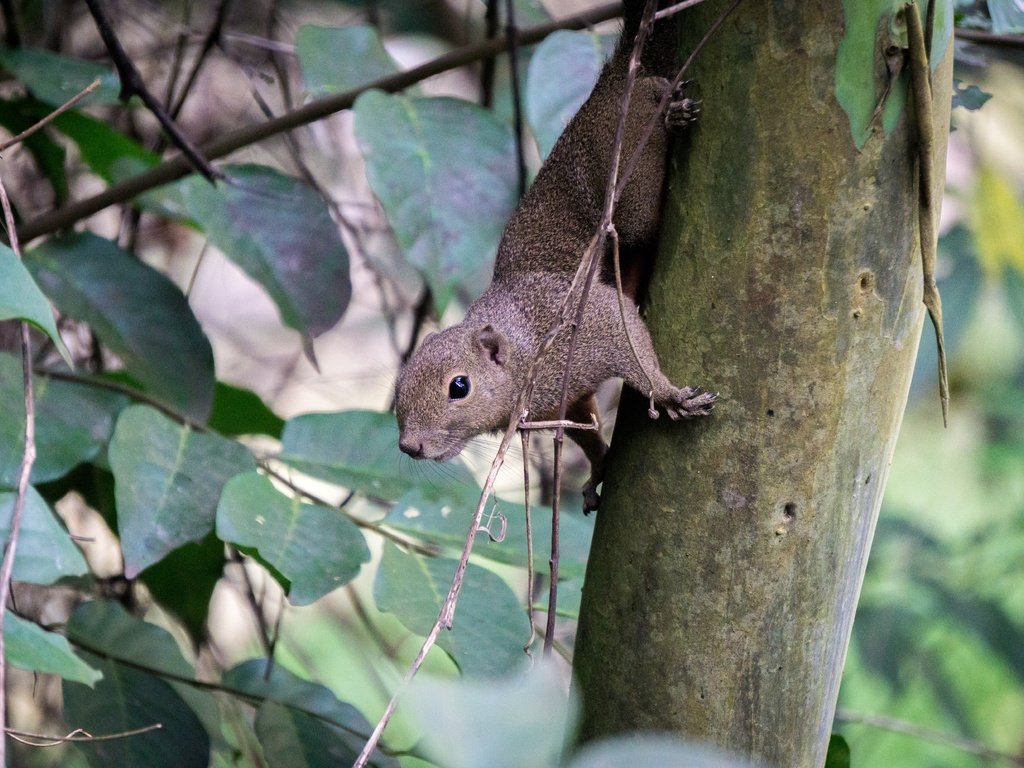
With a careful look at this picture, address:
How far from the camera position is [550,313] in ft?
6.59

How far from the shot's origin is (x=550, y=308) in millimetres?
2010

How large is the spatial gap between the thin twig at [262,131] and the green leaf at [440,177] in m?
0.09

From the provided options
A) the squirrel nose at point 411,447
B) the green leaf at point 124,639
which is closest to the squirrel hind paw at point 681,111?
the squirrel nose at point 411,447

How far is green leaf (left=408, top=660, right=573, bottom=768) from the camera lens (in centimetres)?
59

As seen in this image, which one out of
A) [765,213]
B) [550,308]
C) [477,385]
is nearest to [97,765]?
[477,385]

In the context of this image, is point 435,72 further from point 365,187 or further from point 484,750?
point 365,187

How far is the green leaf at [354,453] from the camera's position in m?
1.93

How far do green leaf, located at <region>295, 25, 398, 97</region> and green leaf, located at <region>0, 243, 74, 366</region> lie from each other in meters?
1.02

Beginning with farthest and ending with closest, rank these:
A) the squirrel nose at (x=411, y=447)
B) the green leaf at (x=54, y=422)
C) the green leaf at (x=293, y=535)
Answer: the squirrel nose at (x=411, y=447) → the green leaf at (x=54, y=422) → the green leaf at (x=293, y=535)

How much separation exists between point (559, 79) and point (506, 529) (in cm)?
86

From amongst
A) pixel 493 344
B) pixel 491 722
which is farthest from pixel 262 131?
pixel 491 722

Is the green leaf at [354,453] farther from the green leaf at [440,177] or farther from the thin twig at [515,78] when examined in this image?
the thin twig at [515,78]

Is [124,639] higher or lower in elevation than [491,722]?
lower

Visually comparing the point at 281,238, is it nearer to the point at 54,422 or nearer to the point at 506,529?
the point at 54,422
